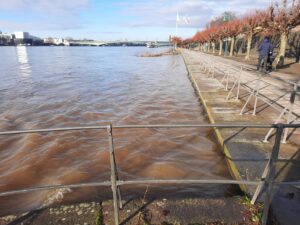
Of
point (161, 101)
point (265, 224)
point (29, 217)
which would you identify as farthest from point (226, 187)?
point (161, 101)

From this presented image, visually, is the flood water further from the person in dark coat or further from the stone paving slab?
the person in dark coat

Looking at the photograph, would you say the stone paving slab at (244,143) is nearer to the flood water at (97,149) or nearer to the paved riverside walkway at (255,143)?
the paved riverside walkway at (255,143)

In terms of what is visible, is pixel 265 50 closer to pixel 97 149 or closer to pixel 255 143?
pixel 255 143

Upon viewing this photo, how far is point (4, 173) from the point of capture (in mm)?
6949

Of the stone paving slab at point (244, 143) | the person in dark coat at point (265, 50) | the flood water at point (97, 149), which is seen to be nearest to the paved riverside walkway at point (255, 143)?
the stone paving slab at point (244, 143)

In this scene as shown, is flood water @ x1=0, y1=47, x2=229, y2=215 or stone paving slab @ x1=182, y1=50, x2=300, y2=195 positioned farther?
flood water @ x1=0, y1=47, x2=229, y2=215

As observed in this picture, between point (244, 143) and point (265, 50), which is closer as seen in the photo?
point (244, 143)

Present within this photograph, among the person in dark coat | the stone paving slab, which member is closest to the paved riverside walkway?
the stone paving slab

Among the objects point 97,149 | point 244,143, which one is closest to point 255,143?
point 244,143

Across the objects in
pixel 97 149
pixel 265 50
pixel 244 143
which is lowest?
pixel 97 149

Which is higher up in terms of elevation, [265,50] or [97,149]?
[265,50]

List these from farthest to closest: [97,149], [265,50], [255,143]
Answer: [265,50], [97,149], [255,143]

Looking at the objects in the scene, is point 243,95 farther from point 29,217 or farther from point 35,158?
point 29,217

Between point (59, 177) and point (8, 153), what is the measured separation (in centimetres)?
250
